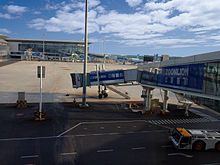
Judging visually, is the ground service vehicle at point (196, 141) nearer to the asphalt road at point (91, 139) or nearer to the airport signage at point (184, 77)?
the asphalt road at point (91, 139)

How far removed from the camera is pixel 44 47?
597 feet

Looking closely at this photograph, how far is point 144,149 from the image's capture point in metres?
17.6

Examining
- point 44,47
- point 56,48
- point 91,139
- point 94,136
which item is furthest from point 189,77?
point 44,47

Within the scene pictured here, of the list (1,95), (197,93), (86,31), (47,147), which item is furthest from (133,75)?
(1,95)

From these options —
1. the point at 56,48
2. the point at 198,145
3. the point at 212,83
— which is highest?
the point at 56,48

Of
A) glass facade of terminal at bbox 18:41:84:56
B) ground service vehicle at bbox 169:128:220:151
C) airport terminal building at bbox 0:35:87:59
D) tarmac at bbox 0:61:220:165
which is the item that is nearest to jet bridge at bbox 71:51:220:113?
ground service vehicle at bbox 169:128:220:151

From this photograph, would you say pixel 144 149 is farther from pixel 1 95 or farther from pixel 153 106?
pixel 1 95

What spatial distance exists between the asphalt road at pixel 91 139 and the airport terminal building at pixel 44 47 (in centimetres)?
15677

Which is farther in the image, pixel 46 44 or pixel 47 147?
pixel 46 44

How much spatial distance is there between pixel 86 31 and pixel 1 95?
2487cm

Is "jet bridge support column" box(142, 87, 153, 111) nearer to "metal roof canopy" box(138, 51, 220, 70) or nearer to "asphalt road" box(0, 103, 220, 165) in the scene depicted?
"asphalt road" box(0, 103, 220, 165)

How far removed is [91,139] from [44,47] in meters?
181

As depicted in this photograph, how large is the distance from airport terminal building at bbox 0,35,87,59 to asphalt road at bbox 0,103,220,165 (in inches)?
6172

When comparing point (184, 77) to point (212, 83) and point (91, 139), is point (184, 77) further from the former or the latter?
point (91, 139)
